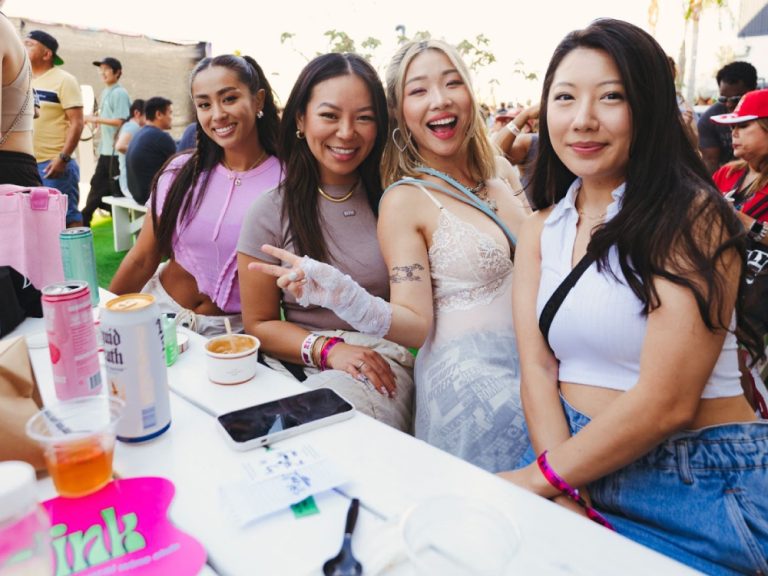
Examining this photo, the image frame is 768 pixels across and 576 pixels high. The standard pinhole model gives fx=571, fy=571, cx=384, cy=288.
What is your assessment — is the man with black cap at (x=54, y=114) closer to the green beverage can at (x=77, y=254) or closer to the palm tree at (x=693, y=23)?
the green beverage can at (x=77, y=254)

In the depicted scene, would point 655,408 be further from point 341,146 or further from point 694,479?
point 341,146

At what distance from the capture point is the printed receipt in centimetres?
92

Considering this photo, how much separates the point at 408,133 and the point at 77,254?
1197mm

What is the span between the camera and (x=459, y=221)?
1945 millimetres

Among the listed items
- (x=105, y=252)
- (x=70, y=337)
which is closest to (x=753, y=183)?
(x=70, y=337)

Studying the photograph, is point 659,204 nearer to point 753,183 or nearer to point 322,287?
point 322,287

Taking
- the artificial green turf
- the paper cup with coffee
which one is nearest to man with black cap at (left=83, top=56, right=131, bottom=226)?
the artificial green turf

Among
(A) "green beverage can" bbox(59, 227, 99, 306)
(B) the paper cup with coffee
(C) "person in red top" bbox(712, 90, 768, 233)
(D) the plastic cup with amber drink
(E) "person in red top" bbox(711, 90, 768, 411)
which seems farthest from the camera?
(C) "person in red top" bbox(712, 90, 768, 233)

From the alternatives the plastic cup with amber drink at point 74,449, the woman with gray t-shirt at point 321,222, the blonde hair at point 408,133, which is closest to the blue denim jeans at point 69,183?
the woman with gray t-shirt at point 321,222

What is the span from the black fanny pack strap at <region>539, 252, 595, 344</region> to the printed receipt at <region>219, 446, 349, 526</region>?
0.72 m

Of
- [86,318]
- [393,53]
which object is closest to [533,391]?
[86,318]

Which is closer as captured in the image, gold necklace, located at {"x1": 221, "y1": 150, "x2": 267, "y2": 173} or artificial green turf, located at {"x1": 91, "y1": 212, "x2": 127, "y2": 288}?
gold necklace, located at {"x1": 221, "y1": 150, "x2": 267, "y2": 173}

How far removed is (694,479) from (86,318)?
1.30 m

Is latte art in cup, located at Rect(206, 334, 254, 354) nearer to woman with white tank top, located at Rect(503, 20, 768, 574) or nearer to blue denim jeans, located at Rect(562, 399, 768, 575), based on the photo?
woman with white tank top, located at Rect(503, 20, 768, 574)
